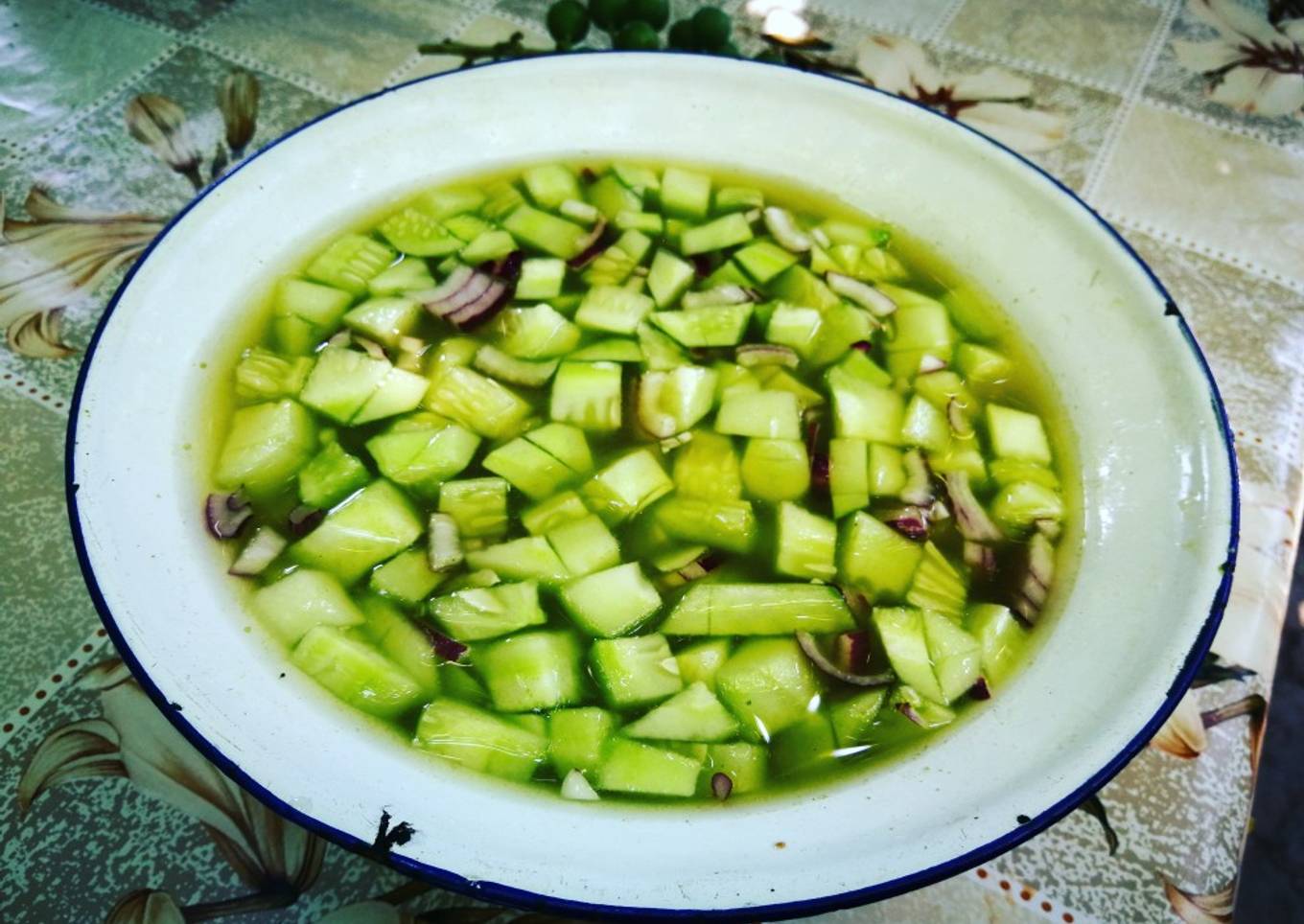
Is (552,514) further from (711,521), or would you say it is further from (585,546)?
(711,521)

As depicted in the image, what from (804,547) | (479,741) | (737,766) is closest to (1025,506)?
(804,547)

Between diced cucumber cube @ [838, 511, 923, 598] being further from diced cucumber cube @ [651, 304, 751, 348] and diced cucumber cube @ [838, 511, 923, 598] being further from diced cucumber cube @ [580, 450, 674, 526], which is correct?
diced cucumber cube @ [651, 304, 751, 348]

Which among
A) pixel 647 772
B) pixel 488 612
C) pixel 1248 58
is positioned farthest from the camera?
pixel 1248 58

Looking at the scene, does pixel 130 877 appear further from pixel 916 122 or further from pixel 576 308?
pixel 916 122

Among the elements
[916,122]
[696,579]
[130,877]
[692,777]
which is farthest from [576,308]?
[130,877]

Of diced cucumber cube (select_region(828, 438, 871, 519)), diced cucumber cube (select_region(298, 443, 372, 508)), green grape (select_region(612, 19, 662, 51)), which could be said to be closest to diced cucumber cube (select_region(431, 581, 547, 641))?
diced cucumber cube (select_region(298, 443, 372, 508))

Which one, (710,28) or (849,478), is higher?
(710,28)

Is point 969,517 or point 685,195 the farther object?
point 685,195


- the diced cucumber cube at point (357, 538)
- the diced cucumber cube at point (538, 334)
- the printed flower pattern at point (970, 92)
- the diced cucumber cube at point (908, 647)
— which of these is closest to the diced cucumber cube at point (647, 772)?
the diced cucumber cube at point (908, 647)
